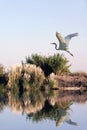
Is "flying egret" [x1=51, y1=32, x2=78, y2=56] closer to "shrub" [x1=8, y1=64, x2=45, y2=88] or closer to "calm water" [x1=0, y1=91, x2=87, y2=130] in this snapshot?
"calm water" [x1=0, y1=91, x2=87, y2=130]

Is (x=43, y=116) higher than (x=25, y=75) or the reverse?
the reverse

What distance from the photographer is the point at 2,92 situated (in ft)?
89.6

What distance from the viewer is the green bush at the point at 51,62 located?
31.6 metres

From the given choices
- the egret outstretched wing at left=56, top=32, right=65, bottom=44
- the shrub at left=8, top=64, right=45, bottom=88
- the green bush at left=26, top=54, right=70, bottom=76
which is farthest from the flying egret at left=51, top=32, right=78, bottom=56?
the green bush at left=26, top=54, right=70, bottom=76

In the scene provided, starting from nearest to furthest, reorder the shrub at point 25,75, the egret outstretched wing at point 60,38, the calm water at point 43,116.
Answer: the calm water at point 43,116 → the egret outstretched wing at point 60,38 → the shrub at point 25,75

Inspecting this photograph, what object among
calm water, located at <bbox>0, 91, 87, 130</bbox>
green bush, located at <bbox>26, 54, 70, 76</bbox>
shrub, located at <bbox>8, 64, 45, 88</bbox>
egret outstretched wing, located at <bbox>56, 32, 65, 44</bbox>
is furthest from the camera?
green bush, located at <bbox>26, 54, 70, 76</bbox>

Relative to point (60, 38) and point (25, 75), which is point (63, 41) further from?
point (25, 75)

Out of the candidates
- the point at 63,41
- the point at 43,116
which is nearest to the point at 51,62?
the point at 63,41

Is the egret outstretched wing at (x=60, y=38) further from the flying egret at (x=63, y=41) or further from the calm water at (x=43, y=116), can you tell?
the calm water at (x=43, y=116)

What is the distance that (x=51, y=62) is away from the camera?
105 ft

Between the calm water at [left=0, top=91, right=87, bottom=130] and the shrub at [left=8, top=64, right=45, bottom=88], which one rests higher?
the shrub at [left=8, top=64, right=45, bottom=88]

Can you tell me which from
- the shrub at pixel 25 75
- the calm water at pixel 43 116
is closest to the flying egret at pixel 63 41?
the calm water at pixel 43 116

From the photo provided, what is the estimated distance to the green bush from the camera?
31.6 m

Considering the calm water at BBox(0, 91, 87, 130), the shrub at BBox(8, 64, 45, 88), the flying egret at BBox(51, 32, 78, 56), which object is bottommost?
the calm water at BBox(0, 91, 87, 130)
